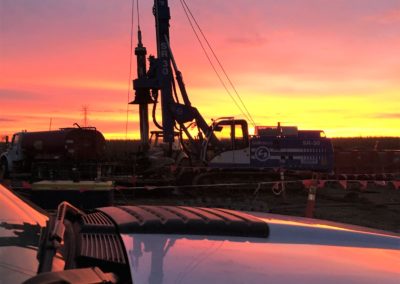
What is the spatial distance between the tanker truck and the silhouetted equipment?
5.01 m

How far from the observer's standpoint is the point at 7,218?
7.89 ft

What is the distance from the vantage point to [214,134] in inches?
794

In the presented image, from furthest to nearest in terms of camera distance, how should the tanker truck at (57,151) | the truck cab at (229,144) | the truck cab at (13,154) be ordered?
1. the truck cab at (13,154)
2. the tanker truck at (57,151)
3. the truck cab at (229,144)

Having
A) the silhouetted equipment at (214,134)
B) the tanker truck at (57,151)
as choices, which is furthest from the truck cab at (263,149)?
the tanker truck at (57,151)

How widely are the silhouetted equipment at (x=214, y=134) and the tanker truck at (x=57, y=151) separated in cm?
501

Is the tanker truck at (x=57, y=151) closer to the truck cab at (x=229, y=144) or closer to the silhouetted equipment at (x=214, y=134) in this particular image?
the silhouetted equipment at (x=214, y=134)

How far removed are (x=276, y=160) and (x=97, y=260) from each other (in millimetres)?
18436

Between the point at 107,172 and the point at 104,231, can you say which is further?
the point at 107,172

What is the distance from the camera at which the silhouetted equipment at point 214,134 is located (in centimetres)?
2009

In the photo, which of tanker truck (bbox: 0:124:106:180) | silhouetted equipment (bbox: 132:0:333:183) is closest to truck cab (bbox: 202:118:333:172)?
silhouetted equipment (bbox: 132:0:333:183)

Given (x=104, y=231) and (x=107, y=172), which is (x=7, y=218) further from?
(x=107, y=172)

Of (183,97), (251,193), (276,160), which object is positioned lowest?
(251,193)

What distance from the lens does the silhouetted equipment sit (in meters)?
20.1

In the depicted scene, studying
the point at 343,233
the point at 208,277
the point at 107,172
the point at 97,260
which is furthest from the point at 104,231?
the point at 107,172
